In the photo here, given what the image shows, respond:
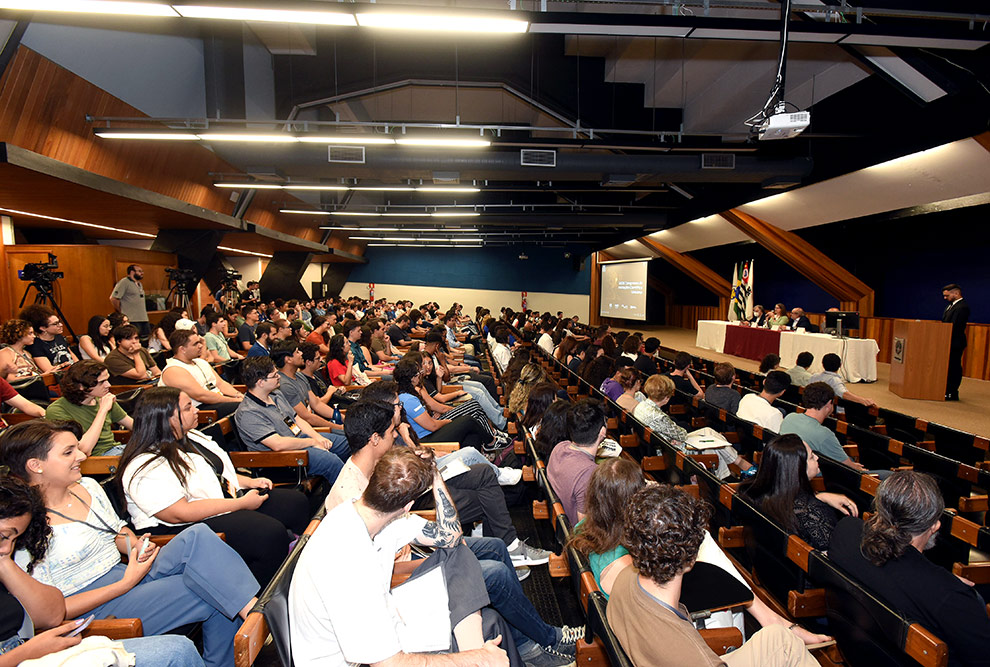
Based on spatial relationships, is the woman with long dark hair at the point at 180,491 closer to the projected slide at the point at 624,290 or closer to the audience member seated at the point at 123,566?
the audience member seated at the point at 123,566

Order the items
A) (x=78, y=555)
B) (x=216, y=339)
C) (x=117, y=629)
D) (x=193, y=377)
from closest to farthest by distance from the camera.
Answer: (x=117, y=629) < (x=78, y=555) < (x=193, y=377) < (x=216, y=339)

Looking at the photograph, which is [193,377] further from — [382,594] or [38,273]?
[38,273]

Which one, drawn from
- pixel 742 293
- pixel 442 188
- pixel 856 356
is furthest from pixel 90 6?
pixel 742 293

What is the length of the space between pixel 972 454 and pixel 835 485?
4.46 feet

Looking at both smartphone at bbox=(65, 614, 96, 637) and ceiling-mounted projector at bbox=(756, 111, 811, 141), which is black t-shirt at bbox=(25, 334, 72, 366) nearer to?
smartphone at bbox=(65, 614, 96, 637)

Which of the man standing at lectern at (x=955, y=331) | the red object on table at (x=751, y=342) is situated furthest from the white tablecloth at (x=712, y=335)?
the man standing at lectern at (x=955, y=331)

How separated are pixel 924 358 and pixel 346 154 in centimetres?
835

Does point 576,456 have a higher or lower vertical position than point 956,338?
lower

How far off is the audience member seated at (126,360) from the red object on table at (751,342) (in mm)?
9767

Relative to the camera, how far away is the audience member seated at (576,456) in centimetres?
254

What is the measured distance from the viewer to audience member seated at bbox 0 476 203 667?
1.43 metres

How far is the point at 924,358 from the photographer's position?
23.8 ft

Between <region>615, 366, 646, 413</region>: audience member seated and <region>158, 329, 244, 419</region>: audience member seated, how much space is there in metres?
3.14

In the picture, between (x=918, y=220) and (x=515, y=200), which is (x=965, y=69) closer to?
(x=918, y=220)
